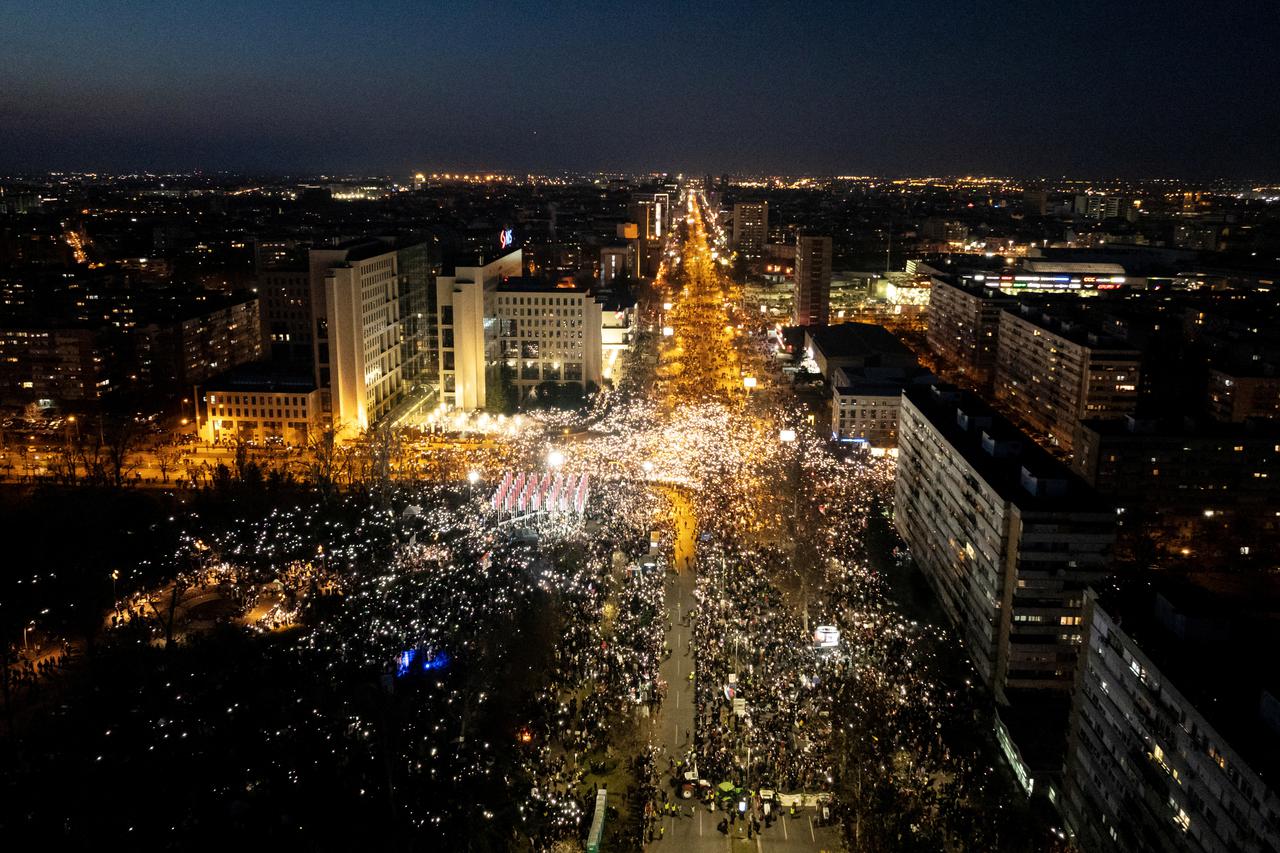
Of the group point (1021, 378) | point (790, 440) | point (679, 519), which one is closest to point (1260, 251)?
point (1021, 378)

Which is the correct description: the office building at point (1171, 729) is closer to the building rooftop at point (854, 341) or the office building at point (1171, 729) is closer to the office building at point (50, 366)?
the building rooftop at point (854, 341)

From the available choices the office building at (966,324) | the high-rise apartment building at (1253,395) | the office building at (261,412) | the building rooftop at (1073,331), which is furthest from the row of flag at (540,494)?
the office building at (966,324)

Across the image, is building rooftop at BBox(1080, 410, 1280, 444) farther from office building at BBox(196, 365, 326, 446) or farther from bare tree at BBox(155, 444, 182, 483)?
bare tree at BBox(155, 444, 182, 483)

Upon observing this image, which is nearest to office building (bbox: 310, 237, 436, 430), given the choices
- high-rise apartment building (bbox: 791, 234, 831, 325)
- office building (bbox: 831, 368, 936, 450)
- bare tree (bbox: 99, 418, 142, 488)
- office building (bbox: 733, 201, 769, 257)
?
bare tree (bbox: 99, 418, 142, 488)

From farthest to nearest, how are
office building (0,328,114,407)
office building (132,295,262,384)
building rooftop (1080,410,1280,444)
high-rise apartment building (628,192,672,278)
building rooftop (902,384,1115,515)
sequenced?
high-rise apartment building (628,192,672,278), office building (132,295,262,384), office building (0,328,114,407), building rooftop (1080,410,1280,444), building rooftop (902,384,1115,515)

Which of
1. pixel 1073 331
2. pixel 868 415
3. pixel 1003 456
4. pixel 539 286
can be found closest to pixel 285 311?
pixel 539 286

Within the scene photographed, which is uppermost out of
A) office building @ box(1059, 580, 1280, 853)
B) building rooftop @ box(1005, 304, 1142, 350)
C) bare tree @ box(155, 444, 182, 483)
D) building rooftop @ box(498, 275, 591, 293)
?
building rooftop @ box(498, 275, 591, 293)

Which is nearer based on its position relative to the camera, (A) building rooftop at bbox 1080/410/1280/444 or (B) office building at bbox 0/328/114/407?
(A) building rooftop at bbox 1080/410/1280/444

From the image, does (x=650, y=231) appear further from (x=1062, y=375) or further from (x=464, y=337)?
(x=1062, y=375)
